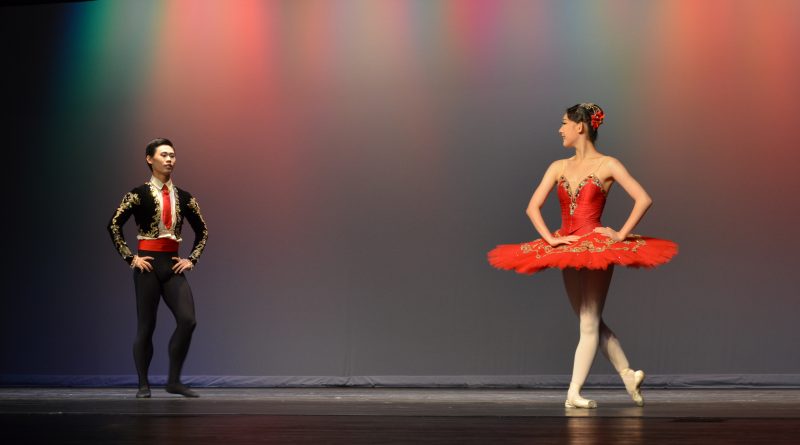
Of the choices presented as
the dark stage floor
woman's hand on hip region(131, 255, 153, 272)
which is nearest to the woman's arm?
the dark stage floor

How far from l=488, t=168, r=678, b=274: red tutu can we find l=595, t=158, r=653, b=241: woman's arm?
30 mm

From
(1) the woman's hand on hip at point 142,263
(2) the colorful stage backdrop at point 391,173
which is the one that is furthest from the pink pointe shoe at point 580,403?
(1) the woman's hand on hip at point 142,263

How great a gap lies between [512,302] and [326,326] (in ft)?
3.56

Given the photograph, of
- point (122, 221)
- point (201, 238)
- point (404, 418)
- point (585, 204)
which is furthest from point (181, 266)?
point (585, 204)

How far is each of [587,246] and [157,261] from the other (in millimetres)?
2132

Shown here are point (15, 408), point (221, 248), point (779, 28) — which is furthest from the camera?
point (221, 248)

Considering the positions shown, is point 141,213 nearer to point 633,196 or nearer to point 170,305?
point 170,305

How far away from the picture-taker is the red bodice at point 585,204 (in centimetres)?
444

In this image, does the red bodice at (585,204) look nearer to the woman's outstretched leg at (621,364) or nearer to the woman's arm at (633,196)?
the woman's arm at (633,196)

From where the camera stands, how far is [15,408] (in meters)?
4.50

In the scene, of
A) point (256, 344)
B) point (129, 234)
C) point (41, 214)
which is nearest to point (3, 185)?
point (41, 214)

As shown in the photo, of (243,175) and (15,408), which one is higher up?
(243,175)

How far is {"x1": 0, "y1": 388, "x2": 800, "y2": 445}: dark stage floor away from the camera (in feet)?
10.3

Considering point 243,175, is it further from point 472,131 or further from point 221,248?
point 472,131
